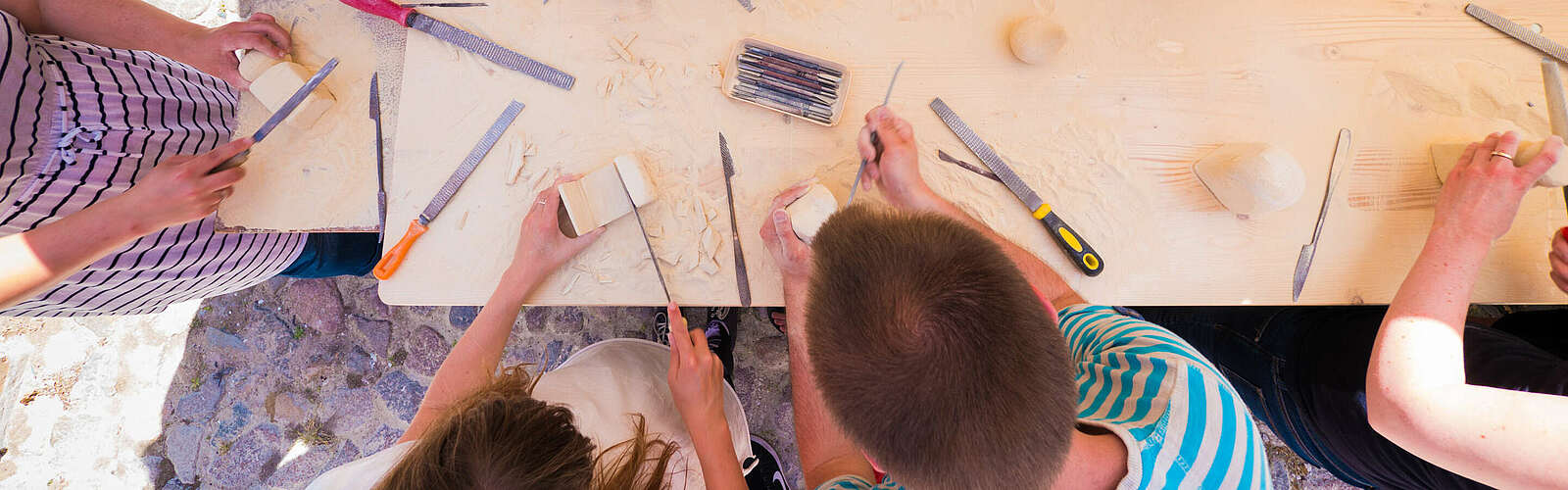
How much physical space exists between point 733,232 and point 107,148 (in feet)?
3.54

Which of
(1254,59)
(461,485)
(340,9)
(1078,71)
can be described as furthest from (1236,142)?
(340,9)

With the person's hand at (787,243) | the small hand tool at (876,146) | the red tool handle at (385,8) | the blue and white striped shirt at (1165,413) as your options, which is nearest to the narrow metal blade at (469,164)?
the red tool handle at (385,8)

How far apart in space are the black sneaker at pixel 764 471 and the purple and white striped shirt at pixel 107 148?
119 centimetres

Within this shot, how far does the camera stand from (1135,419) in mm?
858

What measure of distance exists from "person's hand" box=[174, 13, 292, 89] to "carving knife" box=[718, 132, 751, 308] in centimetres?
81

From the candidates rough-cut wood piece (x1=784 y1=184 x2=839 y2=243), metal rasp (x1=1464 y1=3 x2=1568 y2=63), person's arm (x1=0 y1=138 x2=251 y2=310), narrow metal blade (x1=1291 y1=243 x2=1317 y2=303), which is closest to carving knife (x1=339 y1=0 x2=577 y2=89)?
person's arm (x1=0 y1=138 x2=251 y2=310)

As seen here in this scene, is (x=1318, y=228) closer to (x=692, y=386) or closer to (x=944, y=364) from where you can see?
(x=944, y=364)

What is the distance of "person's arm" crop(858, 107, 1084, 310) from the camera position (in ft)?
3.37

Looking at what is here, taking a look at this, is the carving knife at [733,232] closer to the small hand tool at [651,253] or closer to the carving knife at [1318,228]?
the small hand tool at [651,253]

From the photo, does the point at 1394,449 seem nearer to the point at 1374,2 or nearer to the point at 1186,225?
the point at 1186,225

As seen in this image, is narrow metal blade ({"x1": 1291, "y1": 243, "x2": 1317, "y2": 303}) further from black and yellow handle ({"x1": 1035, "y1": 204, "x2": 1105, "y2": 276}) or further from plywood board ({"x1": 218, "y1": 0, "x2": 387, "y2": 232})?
plywood board ({"x1": 218, "y1": 0, "x2": 387, "y2": 232})

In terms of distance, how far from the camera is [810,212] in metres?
0.98

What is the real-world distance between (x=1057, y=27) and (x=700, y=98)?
0.61m

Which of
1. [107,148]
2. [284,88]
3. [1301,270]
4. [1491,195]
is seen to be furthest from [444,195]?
[1491,195]
